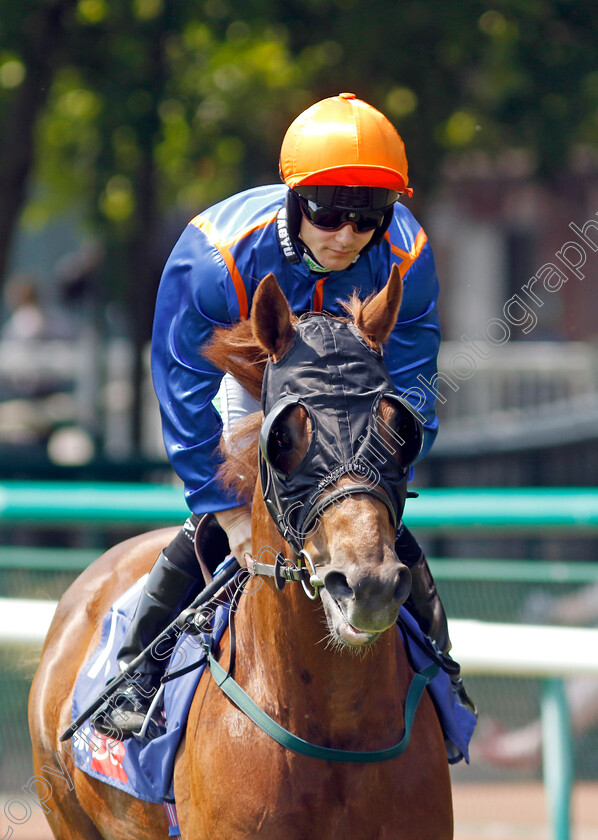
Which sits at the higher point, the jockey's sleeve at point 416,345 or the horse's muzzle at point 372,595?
the jockey's sleeve at point 416,345

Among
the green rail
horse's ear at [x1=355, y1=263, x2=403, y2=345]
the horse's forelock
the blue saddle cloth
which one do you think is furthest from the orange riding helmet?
the green rail

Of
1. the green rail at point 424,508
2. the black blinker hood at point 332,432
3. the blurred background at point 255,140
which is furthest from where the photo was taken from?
the blurred background at point 255,140

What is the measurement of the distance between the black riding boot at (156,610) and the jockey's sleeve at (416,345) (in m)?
0.63

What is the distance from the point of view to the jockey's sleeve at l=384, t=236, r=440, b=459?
291cm

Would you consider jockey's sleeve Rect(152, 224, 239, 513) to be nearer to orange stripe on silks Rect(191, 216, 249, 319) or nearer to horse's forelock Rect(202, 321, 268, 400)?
orange stripe on silks Rect(191, 216, 249, 319)

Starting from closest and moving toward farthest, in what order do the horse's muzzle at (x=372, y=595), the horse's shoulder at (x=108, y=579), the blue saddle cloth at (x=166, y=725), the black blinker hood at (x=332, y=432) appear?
1. the horse's muzzle at (x=372, y=595)
2. the black blinker hood at (x=332, y=432)
3. the blue saddle cloth at (x=166, y=725)
4. the horse's shoulder at (x=108, y=579)

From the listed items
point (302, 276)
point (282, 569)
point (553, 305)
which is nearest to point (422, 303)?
point (302, 276)

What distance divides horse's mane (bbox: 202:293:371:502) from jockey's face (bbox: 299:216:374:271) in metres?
0.22

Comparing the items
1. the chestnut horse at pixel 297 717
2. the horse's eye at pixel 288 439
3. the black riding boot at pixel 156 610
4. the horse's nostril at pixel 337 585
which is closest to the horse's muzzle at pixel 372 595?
the horse's nostril at pixel 337 585

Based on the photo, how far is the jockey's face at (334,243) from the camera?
2766 millimetres

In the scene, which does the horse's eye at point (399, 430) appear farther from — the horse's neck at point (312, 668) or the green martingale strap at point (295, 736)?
the green martingale strap at point (295, 736)

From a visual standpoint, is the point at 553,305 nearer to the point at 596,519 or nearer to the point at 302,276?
the point at 596,519

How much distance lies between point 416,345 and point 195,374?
59 cm

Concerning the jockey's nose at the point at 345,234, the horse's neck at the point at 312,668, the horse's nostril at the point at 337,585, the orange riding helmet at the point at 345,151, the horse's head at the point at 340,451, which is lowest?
the horse's neck at the point at 312,668
